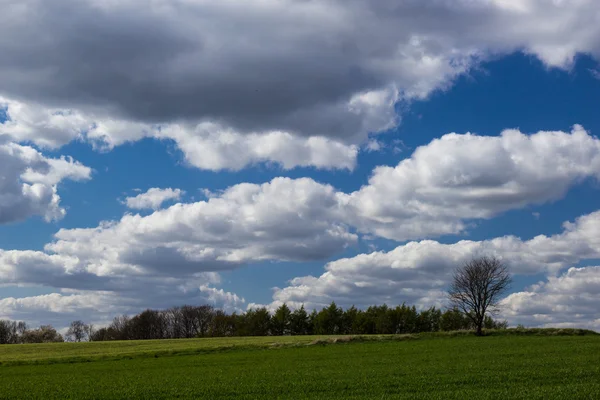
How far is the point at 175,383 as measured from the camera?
37375mm

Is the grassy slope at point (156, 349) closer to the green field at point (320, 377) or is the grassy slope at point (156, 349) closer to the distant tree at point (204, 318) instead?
the green field at point (320, 377)

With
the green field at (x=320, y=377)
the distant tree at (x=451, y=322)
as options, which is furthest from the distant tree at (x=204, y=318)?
the green field at (x=320, y=377)

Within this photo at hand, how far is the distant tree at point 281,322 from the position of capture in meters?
150

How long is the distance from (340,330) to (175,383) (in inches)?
4610

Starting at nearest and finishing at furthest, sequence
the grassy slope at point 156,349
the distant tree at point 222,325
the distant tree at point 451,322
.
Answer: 1. the grassy slope at point 156,349
2. the distant tree at point 451,322
3. the distant tree at point 222,325

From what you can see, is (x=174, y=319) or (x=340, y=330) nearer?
(x=340, y=330)

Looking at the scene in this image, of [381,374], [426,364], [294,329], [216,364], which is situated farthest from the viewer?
[294,329]

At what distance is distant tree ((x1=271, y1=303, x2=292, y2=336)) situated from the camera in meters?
150

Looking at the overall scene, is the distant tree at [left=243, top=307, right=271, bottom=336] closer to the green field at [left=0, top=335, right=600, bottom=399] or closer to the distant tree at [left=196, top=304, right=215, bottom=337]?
the distant tree at [left=196, top=304, right=215, bottom=337]

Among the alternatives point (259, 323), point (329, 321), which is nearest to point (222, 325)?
point (259, 323)

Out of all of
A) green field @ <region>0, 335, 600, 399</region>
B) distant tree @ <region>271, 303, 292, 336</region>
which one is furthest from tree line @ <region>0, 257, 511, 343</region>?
green field @ <region>0, 335, 600, 399</region>

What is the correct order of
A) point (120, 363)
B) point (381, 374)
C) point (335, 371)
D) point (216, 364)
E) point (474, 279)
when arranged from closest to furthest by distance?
point (381, 374)
point (335, 371)
point (216, 364)
point (120, 363)
point (474, 279)

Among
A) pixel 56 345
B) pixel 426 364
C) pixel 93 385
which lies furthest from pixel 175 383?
pixel 56 345

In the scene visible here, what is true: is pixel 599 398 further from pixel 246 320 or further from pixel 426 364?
pixel 246 320
